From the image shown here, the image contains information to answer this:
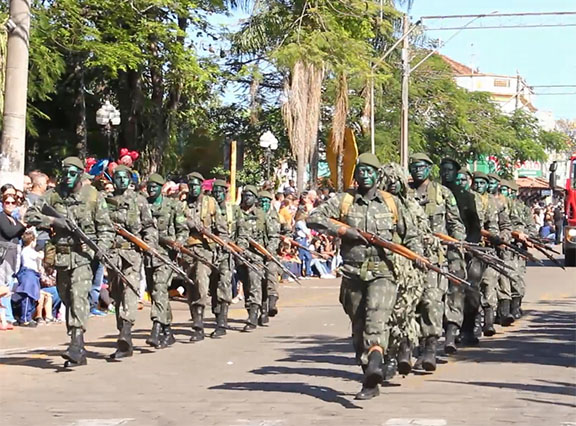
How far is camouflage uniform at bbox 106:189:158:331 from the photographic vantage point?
13.2 metres

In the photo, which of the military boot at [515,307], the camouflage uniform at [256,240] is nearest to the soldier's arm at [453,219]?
the camouflage uniform at [256,240]

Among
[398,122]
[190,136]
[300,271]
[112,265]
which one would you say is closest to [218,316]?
[112,265]

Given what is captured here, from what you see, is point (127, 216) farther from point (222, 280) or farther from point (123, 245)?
point (222, 280)

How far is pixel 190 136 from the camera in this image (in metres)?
40.0

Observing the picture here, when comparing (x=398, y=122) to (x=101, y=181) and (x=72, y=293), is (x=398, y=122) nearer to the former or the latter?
(x=101, y=181)

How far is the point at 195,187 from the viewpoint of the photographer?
15594 mm

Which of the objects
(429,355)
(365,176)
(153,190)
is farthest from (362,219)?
(153,190)

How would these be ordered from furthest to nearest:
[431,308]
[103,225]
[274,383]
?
[103,225] < [431,308] < [274,383]

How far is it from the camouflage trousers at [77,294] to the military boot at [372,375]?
11.3 ft

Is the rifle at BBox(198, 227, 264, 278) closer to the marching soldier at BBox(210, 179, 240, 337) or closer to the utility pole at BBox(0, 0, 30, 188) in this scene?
the marching soldier at BBox(210, 179, 240, 337)

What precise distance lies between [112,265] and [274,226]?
4.77 metres

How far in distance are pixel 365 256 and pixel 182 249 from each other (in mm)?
5213

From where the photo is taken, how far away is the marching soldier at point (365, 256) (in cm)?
992

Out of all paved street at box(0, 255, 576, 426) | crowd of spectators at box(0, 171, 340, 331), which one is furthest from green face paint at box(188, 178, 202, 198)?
paved street at box(0, 255, 576, 426)
